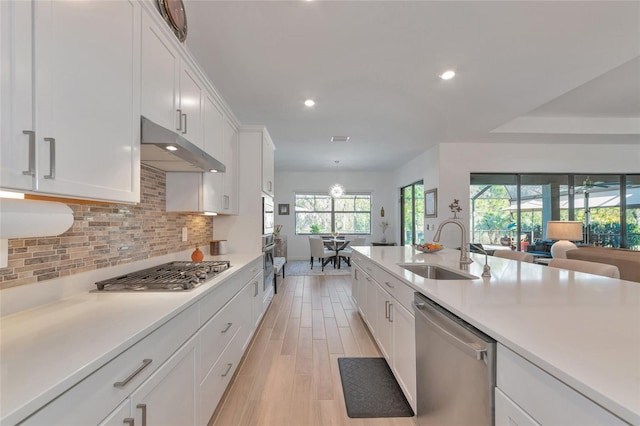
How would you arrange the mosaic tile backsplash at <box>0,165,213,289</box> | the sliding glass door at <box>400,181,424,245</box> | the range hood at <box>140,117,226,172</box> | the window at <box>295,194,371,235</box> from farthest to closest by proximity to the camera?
the window at <box>295,194,371,235</box>, the sliding glass door at <box>400,181,424,245</box>, the range hood at <box>140,117,226,172</box>, the mosaic tile backsplash at <box>0,165,213,289</box>

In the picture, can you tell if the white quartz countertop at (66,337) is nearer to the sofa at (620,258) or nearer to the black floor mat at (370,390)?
the black floor mat at (370,390)

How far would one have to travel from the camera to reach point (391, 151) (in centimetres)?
603

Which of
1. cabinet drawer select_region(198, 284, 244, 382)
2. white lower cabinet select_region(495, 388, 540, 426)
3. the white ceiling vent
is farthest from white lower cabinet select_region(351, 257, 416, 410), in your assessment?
the white ceiling vent

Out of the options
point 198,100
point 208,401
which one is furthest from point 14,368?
point 198,100

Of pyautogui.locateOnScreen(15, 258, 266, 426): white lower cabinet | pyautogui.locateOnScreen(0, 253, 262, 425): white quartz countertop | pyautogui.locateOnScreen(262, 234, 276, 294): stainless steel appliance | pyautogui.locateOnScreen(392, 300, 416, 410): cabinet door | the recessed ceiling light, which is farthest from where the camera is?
pyautogui.locateOnScreen(262, 234, 276, 294): stainless steel appliance

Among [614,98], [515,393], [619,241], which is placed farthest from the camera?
[619,241]

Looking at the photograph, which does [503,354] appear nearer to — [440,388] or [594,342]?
[594,342]

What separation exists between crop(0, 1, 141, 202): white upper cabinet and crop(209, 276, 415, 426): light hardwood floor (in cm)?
151

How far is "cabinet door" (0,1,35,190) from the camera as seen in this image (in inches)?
29.2

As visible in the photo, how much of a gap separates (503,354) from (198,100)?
2.33m

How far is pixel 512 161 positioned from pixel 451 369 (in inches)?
221

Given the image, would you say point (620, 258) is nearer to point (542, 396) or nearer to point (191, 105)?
point (542, 396)

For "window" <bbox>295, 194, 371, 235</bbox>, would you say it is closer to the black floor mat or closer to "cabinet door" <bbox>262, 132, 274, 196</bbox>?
"cabinet door" <bbox>262, 132, 274, 196</bbox>

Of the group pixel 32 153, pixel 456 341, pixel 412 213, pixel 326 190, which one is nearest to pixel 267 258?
pixel 456 341
